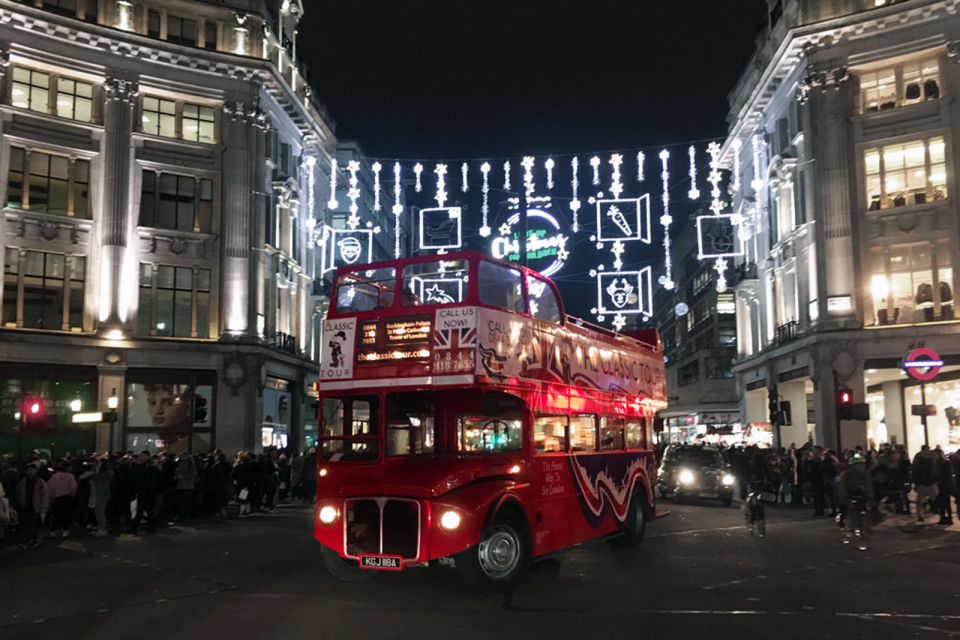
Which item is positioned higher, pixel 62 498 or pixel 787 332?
pixel 787 332

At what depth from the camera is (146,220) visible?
34.5m

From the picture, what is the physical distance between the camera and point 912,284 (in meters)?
31.8

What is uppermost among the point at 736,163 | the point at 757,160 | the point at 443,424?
the point at 736,163

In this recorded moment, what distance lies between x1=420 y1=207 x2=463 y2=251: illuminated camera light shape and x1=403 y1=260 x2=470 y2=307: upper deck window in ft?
54.1

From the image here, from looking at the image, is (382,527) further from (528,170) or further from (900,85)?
(900,85)

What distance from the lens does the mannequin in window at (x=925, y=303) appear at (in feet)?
102

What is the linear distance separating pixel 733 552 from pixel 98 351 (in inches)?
1018

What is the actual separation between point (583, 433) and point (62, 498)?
11416mm

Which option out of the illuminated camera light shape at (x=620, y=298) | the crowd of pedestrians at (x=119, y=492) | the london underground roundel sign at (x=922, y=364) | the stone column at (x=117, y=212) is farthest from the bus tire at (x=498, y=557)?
the stone column at (x=117, y=212)

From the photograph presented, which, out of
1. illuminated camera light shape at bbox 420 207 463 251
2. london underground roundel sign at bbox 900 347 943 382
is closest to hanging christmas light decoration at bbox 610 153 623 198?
illuminated camera light shape at bbox 420 207 463 251

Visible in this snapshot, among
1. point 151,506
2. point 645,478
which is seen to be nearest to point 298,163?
point 151,506

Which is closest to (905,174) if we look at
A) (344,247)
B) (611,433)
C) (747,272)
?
(747,272)

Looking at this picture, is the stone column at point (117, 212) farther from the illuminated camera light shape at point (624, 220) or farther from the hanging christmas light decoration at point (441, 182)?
the illuminated camera light shape at point (624, 220)

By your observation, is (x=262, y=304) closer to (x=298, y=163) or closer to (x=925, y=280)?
(x=298, y=163)
